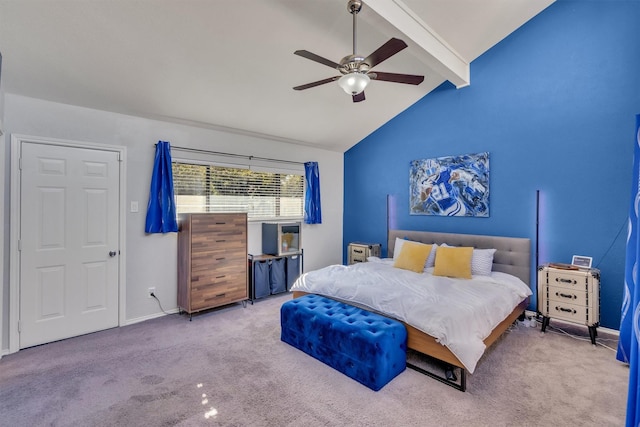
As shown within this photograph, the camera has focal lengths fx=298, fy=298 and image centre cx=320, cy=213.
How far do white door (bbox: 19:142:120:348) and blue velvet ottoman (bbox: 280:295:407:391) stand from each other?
2.25 m

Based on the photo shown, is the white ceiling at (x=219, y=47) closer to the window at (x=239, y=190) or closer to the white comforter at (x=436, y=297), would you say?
the window at (x=239, y=190)

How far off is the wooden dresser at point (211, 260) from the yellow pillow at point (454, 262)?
8.62ft

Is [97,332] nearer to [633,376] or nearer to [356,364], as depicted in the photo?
[356,364]

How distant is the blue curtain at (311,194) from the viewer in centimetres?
548

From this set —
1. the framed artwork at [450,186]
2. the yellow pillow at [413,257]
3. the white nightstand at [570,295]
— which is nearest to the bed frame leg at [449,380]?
the yellow pillow at [413,257]

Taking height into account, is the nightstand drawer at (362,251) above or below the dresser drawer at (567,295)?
above

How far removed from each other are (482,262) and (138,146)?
456 cm

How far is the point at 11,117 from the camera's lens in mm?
2959

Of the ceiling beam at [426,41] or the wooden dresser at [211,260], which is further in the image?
the wooden dresser at [211,260]

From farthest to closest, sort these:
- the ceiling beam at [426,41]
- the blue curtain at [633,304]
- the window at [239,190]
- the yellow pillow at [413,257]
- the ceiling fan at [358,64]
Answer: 1. the window at [239,190]
2. the yellow pillow at [413,257]
3. the ceiling beam at [426,41]
4. the ceiling fan at [358,64]
5. the blue curtain at [633,304]

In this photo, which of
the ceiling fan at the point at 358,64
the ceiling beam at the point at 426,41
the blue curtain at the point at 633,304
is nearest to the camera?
the blue curtain at the point at 633,304

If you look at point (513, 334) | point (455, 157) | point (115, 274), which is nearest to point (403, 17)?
point (455, 157)

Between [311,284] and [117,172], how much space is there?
Result: 2.67 meters

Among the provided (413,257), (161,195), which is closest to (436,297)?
(413,257)
